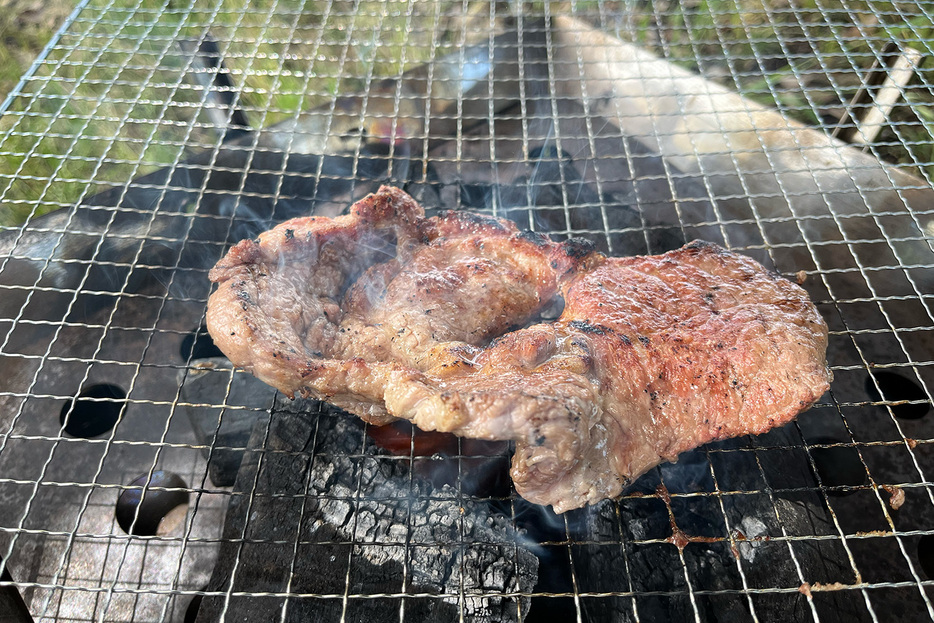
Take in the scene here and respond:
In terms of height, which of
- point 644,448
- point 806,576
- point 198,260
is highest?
point 644,448

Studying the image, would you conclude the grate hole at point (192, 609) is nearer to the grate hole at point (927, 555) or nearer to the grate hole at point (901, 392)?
the grate hole at point (927, 555)

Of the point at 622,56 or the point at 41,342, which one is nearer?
the point at 41,342

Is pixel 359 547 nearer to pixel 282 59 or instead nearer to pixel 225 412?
pixel 225 412

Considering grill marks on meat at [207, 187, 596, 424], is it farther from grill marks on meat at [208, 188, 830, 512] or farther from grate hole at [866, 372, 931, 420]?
grate hole at [866, 372, 931, 420]

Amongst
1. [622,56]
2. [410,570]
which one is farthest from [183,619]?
[622,56]

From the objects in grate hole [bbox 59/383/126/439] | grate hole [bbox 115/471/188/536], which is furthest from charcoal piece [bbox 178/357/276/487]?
grate hole [bbox 59/383/126/439]

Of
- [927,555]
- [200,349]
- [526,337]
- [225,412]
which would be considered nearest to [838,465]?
[927,555]

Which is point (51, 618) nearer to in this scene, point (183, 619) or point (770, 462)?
point (183, 619)
